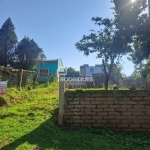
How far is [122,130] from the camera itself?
4.25m

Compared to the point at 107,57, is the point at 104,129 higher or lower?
lower

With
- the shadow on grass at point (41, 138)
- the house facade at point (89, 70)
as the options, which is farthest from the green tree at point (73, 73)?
the shadow on grass at point (41, 138)

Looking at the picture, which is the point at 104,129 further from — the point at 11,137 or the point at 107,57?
the point at 107,57

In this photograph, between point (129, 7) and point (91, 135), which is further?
point (129, 7)

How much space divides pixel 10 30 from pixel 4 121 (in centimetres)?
1728

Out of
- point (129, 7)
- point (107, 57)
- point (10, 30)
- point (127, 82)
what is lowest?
point (127, 82)

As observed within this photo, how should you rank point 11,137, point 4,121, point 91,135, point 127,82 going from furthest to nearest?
point 127,82 < point 4,121 < point 91,135 < point 11,137

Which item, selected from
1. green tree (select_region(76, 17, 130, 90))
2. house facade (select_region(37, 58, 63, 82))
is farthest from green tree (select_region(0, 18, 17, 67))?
green tree (select_region(76, 17, 130, 90))

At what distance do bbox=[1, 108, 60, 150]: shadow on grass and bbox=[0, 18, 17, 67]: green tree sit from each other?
16202mm

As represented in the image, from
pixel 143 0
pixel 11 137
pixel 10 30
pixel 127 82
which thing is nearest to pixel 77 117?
pixel 11 137

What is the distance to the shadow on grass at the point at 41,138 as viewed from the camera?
3191mm

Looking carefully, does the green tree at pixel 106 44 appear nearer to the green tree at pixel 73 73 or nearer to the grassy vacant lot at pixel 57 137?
the grassy vacant lot at pixel 57 137

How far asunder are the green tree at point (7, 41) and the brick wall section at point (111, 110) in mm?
16213

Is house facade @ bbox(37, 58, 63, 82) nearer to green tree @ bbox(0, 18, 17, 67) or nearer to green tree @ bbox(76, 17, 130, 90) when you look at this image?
green tree @ bbox(0, 18, 17, 67)
